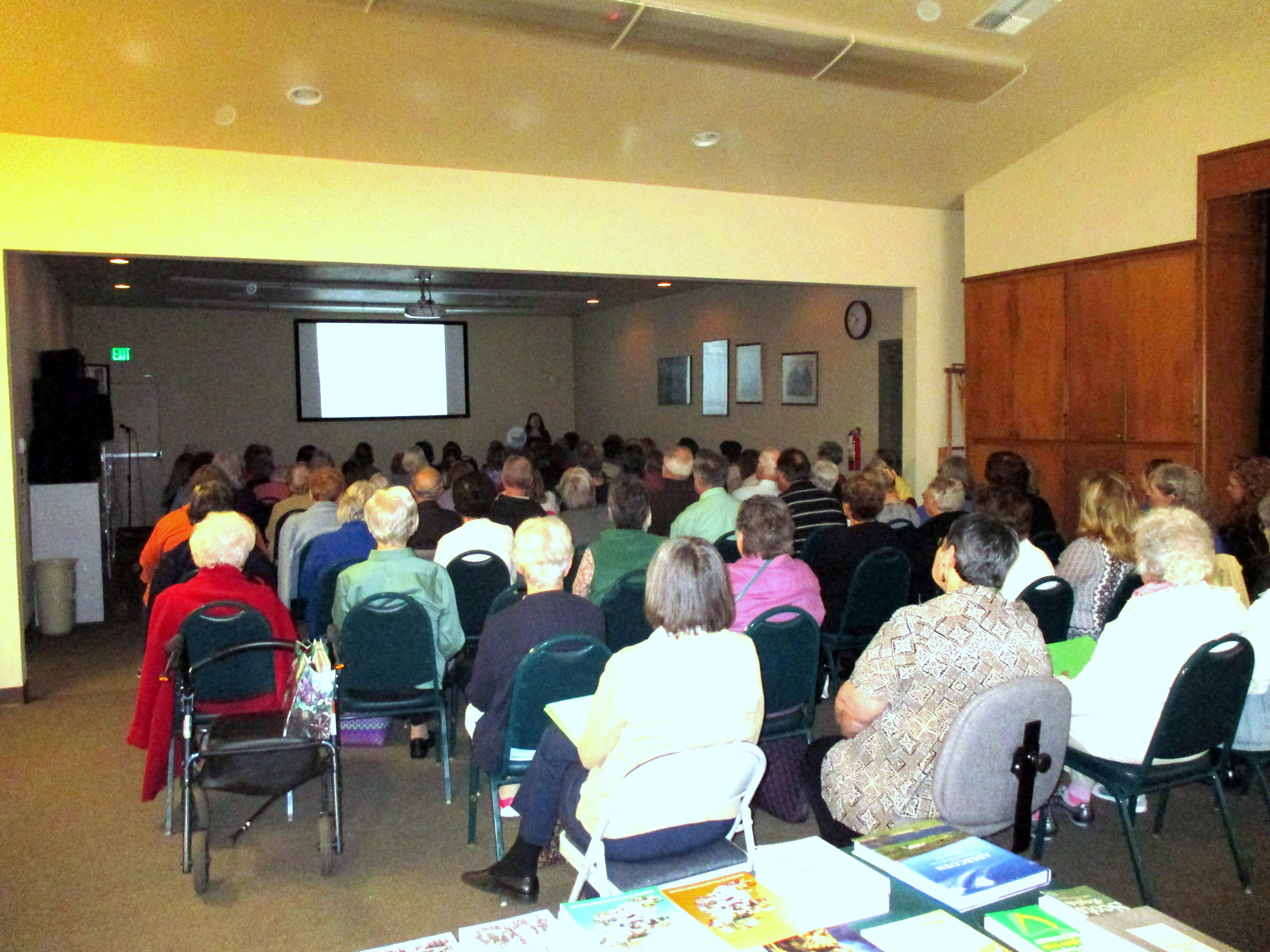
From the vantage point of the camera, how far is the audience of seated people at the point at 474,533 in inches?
181

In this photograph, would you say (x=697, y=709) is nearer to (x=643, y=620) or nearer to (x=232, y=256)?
(x=643, y=620)

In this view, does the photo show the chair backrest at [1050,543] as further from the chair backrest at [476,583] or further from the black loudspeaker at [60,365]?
the black loudspeaker at [60,365]

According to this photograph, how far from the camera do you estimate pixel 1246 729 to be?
3.12m

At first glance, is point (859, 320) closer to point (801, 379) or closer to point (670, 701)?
point (801, 379)

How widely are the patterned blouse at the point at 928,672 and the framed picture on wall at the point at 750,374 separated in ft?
29.0

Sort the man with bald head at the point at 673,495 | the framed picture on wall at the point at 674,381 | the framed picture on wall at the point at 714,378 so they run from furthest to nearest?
the framed picture on wall at the point at 674,381 → the framed picture on wall at the point at 714,378 → the man with bald head at the point at 673,495

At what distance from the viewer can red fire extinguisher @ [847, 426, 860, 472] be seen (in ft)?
31.3

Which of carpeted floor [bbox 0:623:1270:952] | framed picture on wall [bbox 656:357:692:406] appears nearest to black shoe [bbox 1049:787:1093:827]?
carpeted floor [bbox 0:623:1270:952]

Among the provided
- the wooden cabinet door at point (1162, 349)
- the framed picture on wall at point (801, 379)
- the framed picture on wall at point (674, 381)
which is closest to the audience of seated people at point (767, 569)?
the wooden cabinet door at point (1162, 349)

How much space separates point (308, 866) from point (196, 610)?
949 mm

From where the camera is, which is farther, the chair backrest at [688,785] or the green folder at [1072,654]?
the green folder at [1072,654]

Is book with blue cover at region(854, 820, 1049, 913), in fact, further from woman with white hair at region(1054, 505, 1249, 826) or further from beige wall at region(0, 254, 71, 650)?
beige wall at region(0, 254, 71, 650)

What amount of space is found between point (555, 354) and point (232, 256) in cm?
1052

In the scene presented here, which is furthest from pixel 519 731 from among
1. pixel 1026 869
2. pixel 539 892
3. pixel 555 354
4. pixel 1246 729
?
pixel 555 354
